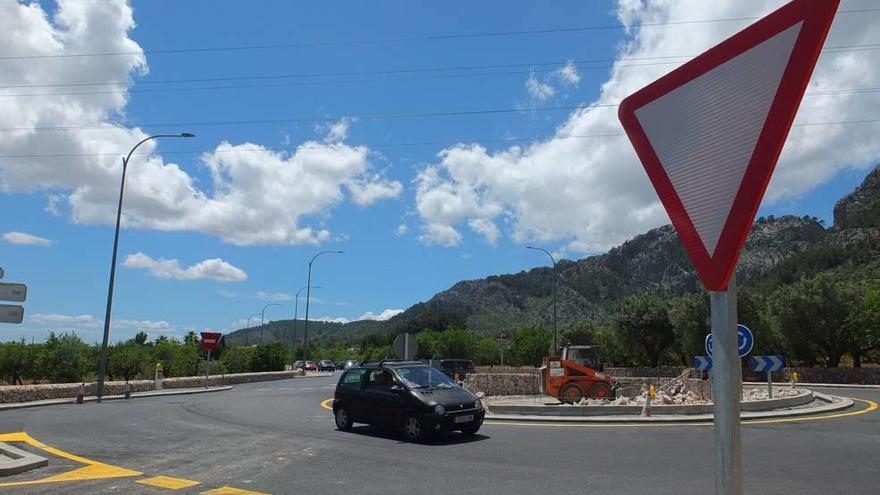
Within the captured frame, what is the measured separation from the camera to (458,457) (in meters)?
11.5

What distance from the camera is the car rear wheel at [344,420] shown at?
16.2m

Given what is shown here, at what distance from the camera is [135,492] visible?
844 centimetres

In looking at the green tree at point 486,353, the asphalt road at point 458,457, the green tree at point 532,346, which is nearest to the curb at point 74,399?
the asphalt road at point 458,457

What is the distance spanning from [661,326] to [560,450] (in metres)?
51.0

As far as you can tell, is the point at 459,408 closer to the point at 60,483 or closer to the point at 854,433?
the point at 60,483

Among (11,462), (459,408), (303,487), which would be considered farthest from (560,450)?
(11,462)

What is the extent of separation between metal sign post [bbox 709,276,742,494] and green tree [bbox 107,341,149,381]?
56.9 metres

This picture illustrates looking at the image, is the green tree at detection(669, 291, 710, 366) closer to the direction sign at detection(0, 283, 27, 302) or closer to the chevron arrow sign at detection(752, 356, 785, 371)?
the chevron arrow sign at detection(752, 356, 785, 371)

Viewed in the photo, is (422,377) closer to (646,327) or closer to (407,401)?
(407,401)

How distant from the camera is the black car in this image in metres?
13.9

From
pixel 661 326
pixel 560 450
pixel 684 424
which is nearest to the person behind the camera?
pixel 560 450

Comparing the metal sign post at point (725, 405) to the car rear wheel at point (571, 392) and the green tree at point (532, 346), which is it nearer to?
the car rear wheel at point (571, 392)

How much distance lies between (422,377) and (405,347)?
20.4 feet

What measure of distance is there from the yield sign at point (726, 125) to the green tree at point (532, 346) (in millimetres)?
76938
